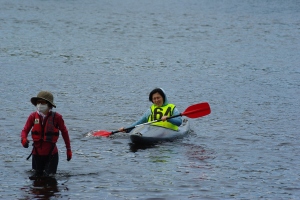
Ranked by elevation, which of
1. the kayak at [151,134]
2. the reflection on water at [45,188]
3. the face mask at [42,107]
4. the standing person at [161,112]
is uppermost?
the face mask at [42,107]

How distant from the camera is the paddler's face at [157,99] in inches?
672

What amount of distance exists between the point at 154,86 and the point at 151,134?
33.5 ft

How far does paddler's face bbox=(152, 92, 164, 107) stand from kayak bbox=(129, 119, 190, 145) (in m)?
0.57

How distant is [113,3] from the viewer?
6131 cm

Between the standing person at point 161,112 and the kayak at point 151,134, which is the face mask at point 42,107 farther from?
the standing person at point 161,112

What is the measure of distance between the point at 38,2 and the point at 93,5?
4.42 metres

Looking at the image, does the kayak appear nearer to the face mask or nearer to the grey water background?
the grey water background

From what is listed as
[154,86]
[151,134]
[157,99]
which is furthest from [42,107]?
[154,86]

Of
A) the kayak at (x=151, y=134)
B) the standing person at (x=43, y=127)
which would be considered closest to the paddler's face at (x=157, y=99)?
the kayak at (x=151, y=134)

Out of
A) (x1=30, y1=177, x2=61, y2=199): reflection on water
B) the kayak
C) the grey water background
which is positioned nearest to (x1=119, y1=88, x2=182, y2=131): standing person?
the kayak

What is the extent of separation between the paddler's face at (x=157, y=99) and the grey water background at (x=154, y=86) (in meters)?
1.04

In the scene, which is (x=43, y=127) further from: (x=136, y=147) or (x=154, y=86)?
(x=154, y=86)

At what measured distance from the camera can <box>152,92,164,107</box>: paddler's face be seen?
672 inches

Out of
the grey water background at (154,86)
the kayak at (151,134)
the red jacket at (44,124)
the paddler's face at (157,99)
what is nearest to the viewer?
the red jacket at (44,124)
